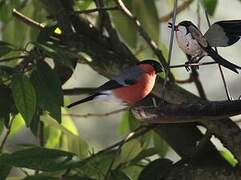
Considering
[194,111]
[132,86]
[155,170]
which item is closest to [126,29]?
[155,170]

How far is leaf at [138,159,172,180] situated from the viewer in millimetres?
1114

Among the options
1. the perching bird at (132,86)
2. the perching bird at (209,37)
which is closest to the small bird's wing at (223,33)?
the perching bird at (209,37)

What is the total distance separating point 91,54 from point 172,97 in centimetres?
16

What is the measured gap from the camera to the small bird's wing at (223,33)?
2.67 ft

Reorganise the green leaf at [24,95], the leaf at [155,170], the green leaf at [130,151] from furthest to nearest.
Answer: the green leaf at [130,151], the leaf at [155,170], the green leaf at [24,95]

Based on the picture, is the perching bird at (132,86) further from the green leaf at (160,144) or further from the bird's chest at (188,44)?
the green leaf at (160,144)

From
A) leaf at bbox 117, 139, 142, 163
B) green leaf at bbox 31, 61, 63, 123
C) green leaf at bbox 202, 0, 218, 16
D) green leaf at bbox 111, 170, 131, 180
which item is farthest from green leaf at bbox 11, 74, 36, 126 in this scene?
leaf at bbox 117, 139, 142, 163

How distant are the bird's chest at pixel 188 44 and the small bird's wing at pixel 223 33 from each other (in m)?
0.02

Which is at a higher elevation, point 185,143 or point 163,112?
point 163,112

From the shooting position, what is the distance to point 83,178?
0.93 m

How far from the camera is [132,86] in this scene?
0.90 meters

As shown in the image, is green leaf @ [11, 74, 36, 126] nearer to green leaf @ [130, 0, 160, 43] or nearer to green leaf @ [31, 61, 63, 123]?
green leaf @ [31, 61, 63, 123]

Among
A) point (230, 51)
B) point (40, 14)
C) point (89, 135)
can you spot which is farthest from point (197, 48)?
point (89, 135)

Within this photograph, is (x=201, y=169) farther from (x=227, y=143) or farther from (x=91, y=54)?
Answer: (x=91, y=54)
